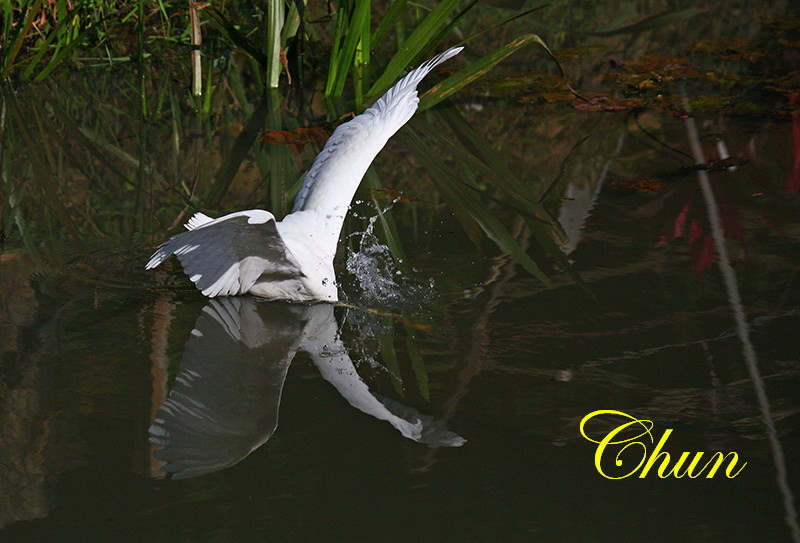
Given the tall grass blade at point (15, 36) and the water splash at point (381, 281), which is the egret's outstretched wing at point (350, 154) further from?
the tall grass blade at point (15, 36)

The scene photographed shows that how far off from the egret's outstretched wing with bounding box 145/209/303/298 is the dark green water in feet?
0.47

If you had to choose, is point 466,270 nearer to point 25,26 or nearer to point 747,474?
point 747,474

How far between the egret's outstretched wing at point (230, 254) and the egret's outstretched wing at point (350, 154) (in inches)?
11.7

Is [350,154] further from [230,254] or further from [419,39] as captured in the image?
[419,39]

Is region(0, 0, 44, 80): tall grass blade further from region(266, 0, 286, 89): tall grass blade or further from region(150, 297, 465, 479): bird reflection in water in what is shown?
region(150, 297, 465, 479): bird reflection in water

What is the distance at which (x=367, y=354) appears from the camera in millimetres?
3504

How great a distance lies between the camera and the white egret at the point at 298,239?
3.42 m

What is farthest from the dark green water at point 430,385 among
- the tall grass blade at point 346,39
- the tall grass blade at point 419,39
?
the tall grass blade at point 346,39

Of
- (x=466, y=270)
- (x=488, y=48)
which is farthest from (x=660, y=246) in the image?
(x=488, y=48)

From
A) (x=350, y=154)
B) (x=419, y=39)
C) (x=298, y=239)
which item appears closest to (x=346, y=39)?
(x=419, y=39)

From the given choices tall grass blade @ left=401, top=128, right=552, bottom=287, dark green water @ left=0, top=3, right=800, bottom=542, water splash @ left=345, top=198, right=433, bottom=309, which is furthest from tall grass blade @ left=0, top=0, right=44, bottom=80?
water splash @ left=345, top=198, right=433, bottom=309

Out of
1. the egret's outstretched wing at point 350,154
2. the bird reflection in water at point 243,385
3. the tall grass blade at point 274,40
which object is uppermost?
the tall grass blade at point 274,40

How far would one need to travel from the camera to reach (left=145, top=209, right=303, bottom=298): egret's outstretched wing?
3.32 metres

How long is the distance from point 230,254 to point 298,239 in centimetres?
24
